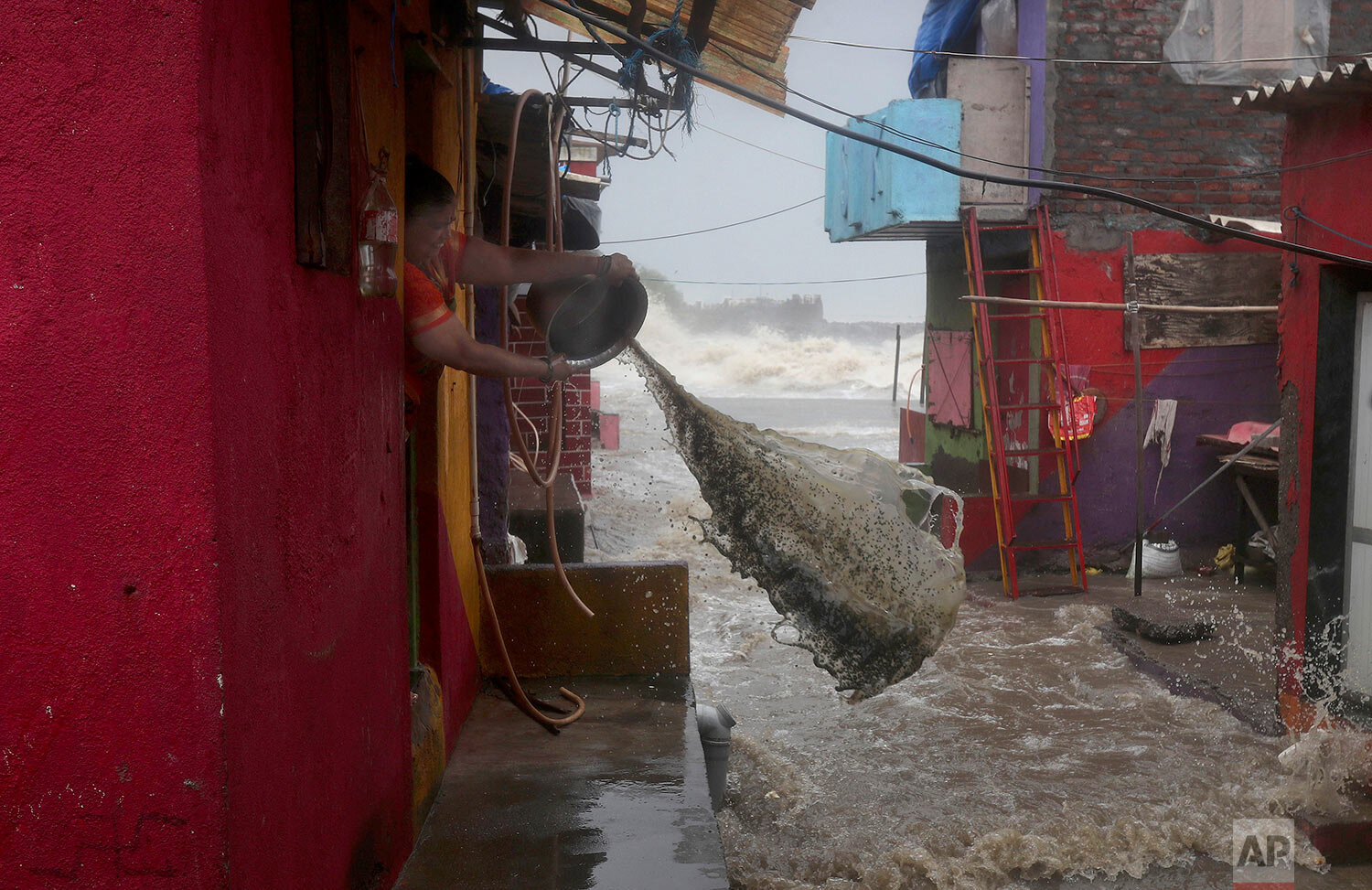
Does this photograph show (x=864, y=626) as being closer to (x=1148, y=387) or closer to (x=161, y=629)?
(x=161, y=629)

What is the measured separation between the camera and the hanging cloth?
33.7ft

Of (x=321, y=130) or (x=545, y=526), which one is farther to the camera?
(x=545, y=526)

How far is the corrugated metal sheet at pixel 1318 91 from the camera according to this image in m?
4.94

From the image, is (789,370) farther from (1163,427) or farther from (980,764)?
(980,764)

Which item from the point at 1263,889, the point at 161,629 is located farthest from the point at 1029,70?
the point at 161,629

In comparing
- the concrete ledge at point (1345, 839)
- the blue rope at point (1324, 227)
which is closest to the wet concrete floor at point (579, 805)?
the concrete ledge at point (1345, 839)

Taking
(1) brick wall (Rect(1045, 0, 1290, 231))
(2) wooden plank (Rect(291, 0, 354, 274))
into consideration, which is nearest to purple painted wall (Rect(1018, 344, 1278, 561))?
(1) brick wall (Rect(1045, 0, 1290, 231))

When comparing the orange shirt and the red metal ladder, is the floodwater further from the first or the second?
the orange shirt

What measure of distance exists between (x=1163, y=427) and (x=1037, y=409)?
1.16 meters

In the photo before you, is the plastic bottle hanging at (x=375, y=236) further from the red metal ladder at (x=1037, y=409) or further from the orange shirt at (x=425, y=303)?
the red metal ladder at (x=1037, y=409)

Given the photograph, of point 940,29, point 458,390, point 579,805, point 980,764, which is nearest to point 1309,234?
point 980,764

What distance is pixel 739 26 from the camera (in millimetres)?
5363

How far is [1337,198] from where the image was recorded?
536 centimetres

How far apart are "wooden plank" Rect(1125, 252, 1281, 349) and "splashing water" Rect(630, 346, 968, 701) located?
721cm
